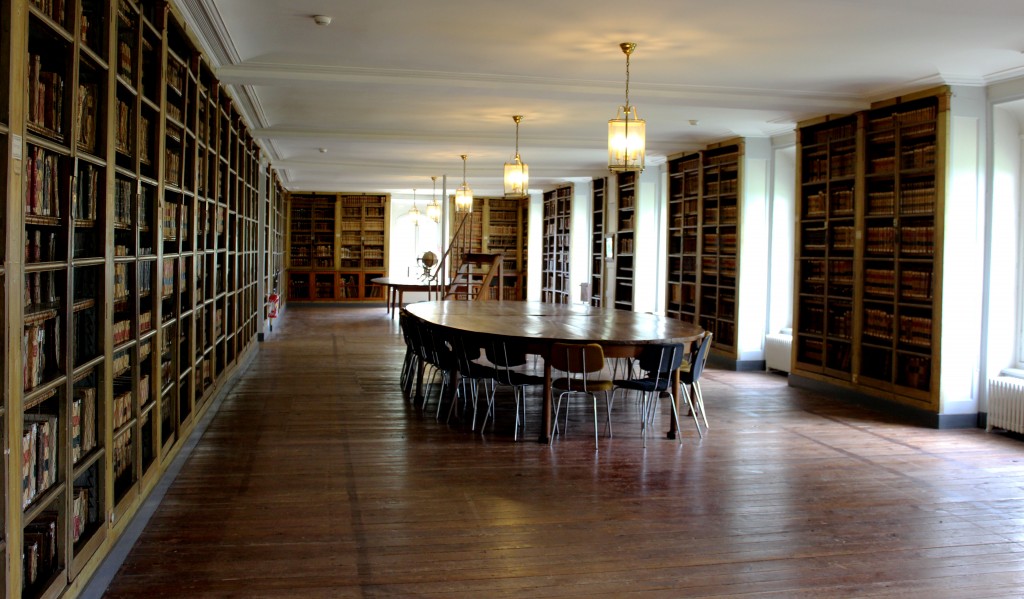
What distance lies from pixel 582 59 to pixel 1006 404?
4.18 m

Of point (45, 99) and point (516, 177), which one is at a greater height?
point (516, 177)

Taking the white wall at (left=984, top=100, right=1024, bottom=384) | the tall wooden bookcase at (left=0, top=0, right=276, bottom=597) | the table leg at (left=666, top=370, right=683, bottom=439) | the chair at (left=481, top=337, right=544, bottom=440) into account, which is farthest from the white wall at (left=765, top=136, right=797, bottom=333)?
the tall wooden bookcase at (left=0, top=0, right=276, bottom=597)

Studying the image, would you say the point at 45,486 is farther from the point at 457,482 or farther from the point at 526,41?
the point at 526,41

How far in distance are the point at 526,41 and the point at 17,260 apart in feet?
13.1

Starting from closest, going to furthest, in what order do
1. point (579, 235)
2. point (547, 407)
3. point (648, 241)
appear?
1. point (547, 407)
2. point (648, 241)
3. point (579, 235)

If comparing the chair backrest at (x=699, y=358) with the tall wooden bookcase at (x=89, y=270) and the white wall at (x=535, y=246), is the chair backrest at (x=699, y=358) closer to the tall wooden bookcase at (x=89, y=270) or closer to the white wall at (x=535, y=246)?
the tall wooden bookcase at (x=89, y=270)

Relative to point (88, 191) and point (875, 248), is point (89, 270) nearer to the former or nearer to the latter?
point (88, 191)

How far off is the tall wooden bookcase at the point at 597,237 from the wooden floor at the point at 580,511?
7.78m

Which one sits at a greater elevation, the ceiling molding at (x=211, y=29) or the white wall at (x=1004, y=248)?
the ceiling molding at (x=211, y=29)

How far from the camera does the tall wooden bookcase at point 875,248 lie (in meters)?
6.82

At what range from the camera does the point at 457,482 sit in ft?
15.8

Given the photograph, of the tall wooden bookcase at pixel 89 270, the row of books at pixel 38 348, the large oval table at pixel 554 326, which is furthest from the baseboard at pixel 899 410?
the row of books at pixel 38 348

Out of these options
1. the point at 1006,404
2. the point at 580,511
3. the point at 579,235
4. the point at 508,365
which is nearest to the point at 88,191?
the point at 580,511

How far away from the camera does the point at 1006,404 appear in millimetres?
6332
